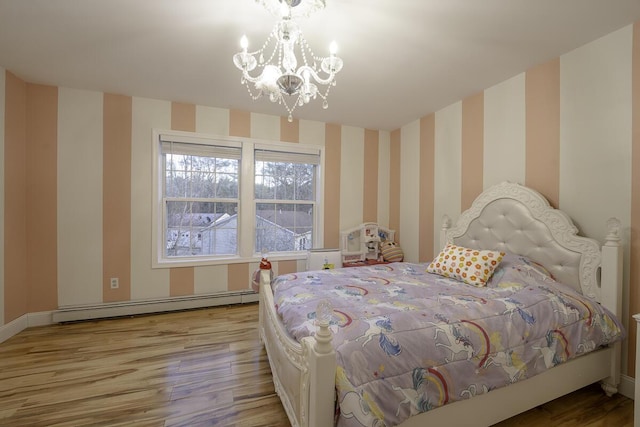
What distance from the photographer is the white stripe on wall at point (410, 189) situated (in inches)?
144

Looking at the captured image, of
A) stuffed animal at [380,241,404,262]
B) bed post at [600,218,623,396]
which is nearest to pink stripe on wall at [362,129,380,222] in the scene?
stuffed animal at [380,241,404,262]

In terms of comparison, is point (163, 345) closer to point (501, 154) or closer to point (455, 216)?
point (455, 216)

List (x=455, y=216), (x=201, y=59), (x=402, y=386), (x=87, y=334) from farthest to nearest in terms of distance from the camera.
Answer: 1. (x=455, y=216)
2. (x=87, y=334)
3. (x=201, y=59)
4. (x=402, y=386)

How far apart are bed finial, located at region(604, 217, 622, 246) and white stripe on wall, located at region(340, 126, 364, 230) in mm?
2611

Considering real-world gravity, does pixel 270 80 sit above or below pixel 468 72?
below

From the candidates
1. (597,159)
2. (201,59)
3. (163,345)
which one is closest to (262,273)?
(163,345)

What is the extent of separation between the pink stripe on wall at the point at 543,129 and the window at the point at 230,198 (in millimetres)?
2340

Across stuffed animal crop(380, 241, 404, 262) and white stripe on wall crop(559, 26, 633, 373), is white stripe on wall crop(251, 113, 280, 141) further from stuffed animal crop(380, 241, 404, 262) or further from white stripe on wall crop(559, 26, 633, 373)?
white stripe on wall crop(559, 26, 633, 373)

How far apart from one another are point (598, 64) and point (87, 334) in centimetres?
477

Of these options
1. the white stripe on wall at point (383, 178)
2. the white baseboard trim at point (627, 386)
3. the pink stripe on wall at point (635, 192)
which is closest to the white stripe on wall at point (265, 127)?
the white stripe on wall at point (383, 178)

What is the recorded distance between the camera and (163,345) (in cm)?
242

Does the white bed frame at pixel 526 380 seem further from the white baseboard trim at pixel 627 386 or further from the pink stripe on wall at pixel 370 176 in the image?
the pink stripe on wall at pixel 370 176

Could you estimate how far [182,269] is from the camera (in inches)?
128

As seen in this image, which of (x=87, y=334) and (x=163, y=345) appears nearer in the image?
(x=163, y=345)
